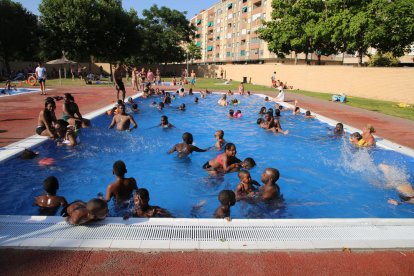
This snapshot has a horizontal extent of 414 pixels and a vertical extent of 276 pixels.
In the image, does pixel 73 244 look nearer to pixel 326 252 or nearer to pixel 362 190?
pixel 326 252

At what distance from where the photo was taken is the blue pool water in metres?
6.51

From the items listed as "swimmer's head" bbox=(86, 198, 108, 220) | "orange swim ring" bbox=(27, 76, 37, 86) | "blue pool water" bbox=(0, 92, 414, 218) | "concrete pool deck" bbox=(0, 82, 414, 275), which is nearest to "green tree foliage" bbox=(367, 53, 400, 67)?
"blue pool water" bbox=(0, 92, 414, 218)

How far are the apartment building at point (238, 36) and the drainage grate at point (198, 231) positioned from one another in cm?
5085

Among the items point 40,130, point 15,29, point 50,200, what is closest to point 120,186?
point 50,200

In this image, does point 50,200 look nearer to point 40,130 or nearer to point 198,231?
point 198,231

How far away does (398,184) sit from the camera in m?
7.69

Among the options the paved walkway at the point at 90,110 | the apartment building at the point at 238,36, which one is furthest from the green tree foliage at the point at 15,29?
the apartment building at the point at 238,36

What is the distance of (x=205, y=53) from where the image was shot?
10388 cm

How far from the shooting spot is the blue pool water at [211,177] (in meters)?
6.51

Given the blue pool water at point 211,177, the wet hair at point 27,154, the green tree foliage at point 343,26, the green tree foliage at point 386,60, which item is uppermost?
the green tree foliage at point 343,26

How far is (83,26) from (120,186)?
3972 centimetres

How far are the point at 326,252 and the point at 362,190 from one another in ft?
14.3

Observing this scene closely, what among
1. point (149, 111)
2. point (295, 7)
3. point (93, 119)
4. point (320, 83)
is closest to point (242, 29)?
point (295, 7)

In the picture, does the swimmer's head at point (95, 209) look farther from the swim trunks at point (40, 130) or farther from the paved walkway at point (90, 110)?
the swim trunks at point (40, 130)
